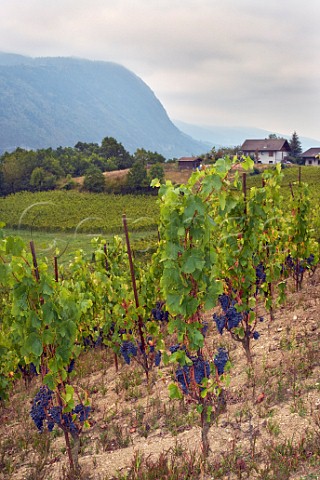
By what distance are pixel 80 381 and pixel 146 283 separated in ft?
7.60

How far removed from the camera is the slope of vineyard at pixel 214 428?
14.4 ft

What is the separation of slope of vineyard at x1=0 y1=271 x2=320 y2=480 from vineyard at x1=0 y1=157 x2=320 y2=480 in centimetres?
2

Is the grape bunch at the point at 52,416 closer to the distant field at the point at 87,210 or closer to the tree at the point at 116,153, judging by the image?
the distant field at the point at 87,210

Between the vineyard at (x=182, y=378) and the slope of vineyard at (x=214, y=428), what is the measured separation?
2 cm

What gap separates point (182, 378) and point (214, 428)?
790 mm

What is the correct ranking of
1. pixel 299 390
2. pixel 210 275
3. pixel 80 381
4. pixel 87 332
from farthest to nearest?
pixel 87 332, pixel 80 381, pixel 299 390, pixel 210 275

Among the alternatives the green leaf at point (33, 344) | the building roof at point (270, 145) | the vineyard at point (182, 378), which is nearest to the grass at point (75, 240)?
the vineyard at point (182, 378)

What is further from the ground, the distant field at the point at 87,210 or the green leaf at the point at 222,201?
the green leaf at the point at 222,201

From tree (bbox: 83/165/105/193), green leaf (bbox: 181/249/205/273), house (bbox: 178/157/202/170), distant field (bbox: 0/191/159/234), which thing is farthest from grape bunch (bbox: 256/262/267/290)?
house (bbox: 178/157/202/170)

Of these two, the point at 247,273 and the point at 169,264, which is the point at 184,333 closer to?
the point at 169,264

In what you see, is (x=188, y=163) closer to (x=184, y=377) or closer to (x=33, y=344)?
(x=184, y=377)

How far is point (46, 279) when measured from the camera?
4.59m

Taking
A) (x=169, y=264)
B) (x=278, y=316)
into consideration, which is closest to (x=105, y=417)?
(x=169, y=264)

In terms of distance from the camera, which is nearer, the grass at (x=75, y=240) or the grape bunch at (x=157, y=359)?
the grape bunch at (x=157, y=359)
